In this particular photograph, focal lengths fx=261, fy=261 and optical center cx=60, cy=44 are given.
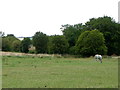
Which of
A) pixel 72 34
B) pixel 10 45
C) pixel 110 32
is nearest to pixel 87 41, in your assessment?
pixel 110 32

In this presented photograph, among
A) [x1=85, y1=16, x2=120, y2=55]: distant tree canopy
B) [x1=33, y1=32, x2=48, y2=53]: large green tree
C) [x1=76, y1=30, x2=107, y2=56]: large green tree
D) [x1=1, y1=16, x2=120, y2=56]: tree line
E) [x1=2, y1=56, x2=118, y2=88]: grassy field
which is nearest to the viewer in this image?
[x1=2, y1=56, x2=118, y2=88]: grassy field

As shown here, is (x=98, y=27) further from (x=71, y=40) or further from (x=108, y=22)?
(x=71, y=40)

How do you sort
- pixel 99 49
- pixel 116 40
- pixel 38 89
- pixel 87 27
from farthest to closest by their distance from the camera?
pixel 87 27 → pixel 116 40 → pixel 99 49 → pixel 38 89

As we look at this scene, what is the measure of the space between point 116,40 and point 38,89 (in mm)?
60410

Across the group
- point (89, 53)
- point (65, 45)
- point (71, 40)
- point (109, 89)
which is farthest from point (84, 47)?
point (109, 89)

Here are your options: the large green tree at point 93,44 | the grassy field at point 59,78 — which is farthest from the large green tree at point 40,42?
the grassy field at point 59,78

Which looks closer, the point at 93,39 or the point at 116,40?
the point at 93,39

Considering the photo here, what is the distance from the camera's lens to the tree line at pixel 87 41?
6269cm

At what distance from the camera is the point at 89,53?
63031mm

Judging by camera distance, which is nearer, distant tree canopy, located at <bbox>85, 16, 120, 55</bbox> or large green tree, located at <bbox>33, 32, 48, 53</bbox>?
distant tree canopy, located at <bbox>85, 16, 120, 55</bbox>

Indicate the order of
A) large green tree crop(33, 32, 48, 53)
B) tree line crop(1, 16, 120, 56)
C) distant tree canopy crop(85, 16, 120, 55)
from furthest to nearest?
large green tree crop(33, 32, 48, 53) → distant tree canopy crop(85, 16, 120, 55) → tree line crop(1, 16, 120, 56)

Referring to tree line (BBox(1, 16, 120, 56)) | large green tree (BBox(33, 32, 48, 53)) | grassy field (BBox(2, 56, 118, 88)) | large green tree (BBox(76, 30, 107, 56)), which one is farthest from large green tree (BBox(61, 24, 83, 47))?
grassy field (BBox(2, 56, 118, 88))

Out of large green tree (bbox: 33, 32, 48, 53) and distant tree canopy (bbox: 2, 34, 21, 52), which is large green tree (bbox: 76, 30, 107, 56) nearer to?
large green tree (bbox: 33, 32, 48, 53)

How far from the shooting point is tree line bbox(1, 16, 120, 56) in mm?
62688
